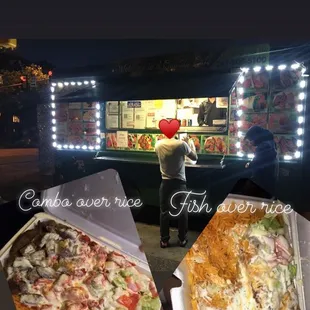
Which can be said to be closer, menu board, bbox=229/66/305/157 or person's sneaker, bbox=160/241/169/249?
menu board, bbox=229/66/305/157

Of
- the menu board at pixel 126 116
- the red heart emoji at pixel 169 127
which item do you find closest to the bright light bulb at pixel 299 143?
the red heart emoji at pixel 169 127

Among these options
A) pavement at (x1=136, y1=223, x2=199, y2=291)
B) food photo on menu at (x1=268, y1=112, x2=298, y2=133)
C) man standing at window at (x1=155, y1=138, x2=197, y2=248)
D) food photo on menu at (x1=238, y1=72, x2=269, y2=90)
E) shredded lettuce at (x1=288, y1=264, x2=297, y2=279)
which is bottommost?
shredded lettuce at (x1=288, y1=264, x2=297, y2=279)

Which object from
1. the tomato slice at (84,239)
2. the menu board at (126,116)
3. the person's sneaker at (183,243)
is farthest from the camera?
the tomato slice at (84,239)

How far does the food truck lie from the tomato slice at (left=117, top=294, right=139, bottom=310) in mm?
594

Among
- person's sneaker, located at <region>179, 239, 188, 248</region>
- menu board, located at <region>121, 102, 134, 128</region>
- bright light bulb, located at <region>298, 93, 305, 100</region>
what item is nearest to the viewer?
bright light bulb, located at <region>298, 93, 305, 100</region>

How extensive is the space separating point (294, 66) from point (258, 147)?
390 mm

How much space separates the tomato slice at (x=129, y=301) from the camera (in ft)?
5.96

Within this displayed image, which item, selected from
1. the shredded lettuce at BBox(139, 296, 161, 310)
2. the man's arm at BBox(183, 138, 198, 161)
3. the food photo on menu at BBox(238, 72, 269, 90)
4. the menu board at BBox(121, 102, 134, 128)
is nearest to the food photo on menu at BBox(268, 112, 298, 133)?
the food photo on menu at BBox(238, 72, 269, 90)

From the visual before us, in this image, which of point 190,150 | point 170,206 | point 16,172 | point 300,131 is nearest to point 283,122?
point 300,131

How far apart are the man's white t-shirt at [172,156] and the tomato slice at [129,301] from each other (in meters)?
0.74

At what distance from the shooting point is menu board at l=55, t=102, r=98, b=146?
61.3 inches

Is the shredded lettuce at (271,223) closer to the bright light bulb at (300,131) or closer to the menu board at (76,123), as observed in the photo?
the bright light bulb at (300,131)

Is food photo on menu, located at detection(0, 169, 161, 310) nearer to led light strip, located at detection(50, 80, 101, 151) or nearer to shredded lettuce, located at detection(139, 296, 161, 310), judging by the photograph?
shredded lettuce, located at detection(139, 296, 161, 310)

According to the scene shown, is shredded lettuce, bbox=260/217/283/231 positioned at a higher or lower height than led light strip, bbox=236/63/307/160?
lower
